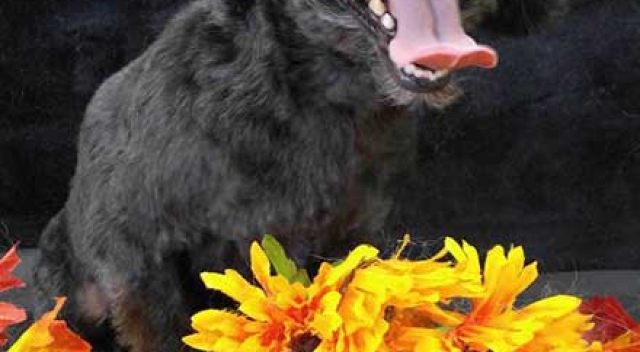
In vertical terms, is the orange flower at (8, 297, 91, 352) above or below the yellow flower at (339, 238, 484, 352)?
below

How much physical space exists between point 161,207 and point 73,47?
858 millimetres

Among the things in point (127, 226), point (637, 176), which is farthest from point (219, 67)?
point (637, 176)

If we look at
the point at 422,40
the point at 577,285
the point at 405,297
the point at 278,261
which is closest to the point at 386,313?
the point at 405,297

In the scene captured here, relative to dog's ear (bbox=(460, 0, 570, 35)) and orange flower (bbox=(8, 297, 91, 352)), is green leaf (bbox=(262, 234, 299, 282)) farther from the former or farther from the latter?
dog's ear (bbox=(460, 0, 570, 35))

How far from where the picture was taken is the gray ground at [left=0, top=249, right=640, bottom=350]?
6.58 ft

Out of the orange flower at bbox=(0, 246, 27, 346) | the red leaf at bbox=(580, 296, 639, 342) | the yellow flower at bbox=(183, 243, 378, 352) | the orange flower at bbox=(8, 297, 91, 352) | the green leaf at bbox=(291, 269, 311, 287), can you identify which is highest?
the red leaf at bbox=(580, 296, 639, 342)

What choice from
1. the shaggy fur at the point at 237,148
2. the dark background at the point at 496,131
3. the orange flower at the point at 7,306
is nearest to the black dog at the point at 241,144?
the shaggy fur at the point at 237,148

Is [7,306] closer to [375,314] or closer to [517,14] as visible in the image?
[375,314]

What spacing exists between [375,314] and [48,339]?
34cm

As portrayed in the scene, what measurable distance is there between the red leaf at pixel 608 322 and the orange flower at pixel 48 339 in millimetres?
665

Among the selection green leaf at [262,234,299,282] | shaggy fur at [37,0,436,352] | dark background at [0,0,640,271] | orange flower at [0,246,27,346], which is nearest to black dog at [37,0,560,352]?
shaggy fur at [37,0,436,352]

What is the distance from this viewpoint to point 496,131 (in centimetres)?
229

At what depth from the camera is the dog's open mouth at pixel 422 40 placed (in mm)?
1286

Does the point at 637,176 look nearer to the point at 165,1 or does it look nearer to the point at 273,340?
the point at 165,1
